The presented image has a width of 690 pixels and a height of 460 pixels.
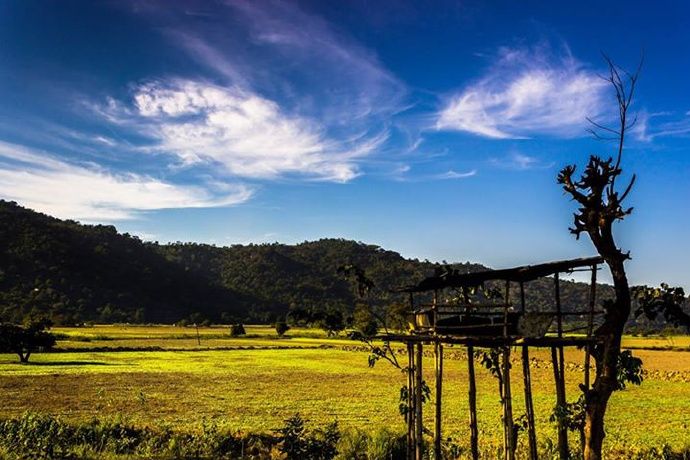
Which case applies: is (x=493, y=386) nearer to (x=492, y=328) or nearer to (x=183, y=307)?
(x=492, y=328)

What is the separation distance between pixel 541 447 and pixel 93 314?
139554 mm

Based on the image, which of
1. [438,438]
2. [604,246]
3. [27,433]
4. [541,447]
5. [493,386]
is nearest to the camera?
[604,246]

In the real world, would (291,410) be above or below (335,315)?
below

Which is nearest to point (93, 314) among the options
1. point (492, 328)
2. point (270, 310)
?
point (270, 310)

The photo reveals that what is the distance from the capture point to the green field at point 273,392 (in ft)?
86.7

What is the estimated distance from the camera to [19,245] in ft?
490

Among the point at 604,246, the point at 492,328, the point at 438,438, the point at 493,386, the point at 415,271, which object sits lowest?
the point at 493,386

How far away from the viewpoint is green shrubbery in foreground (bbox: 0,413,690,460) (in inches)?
653

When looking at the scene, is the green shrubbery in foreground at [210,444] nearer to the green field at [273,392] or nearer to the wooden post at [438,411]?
the wooden post at [438,411]

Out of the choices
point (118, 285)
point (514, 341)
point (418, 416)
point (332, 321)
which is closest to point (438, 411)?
point (418, 416)

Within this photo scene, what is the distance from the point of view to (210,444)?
18094mm

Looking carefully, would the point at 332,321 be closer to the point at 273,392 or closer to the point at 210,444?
the point at 210,444

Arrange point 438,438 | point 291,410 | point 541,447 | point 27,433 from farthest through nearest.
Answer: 1. point 291,410
2. point 541,447
3. point 27,433
4. point 438,438

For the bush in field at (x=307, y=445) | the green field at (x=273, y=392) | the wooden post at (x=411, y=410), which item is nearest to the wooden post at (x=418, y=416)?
the wooden post at (x=411, y=410)
